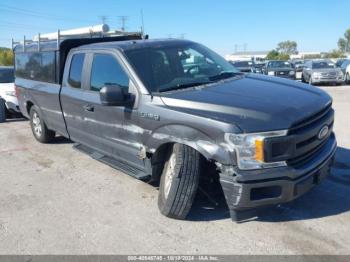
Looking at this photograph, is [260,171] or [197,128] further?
[197,128]

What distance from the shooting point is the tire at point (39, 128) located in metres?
7.73

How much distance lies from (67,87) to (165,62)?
2032 millimetres

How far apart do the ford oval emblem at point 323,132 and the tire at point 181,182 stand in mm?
1256

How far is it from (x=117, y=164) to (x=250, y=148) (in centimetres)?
227

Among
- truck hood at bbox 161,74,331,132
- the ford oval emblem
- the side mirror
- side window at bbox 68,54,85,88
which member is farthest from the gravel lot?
side window at bbox 68,54,85,88

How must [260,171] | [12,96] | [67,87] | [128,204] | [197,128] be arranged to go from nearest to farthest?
1. [260,171]
2. [197,128]
3. [128,204]
4. [67,87]
5. [12,96]

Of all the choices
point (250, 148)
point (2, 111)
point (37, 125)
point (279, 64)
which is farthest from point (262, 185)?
point (279, 64)

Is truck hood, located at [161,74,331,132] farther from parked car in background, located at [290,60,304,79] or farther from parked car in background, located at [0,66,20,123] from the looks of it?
parked car in background, located at [290,60,304,79]

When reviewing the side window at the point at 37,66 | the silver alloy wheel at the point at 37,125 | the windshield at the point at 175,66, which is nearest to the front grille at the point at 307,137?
the windshield at the point at 175,66

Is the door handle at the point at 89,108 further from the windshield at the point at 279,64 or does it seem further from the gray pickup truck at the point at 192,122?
the windshield at the point at 279,64

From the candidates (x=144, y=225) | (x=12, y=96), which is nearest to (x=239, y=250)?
(x=144, y=225)

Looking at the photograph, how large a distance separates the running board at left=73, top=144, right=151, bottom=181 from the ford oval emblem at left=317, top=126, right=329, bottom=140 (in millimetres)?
1964

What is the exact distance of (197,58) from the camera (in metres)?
5.14

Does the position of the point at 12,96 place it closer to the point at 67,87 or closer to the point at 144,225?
the point at 67,87
